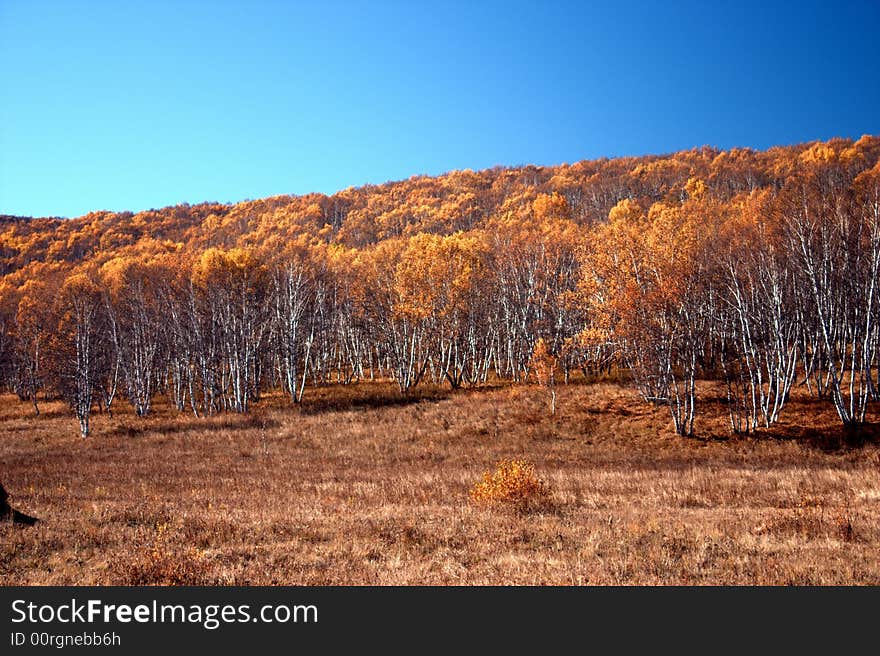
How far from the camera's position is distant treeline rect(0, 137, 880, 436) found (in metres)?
28.9

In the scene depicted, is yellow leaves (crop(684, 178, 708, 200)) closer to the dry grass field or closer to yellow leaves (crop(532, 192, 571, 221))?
yellow leaves (crop(532, 192, 571, 221))

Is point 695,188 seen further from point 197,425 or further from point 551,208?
point 197,425

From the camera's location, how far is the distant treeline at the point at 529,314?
2889 cm

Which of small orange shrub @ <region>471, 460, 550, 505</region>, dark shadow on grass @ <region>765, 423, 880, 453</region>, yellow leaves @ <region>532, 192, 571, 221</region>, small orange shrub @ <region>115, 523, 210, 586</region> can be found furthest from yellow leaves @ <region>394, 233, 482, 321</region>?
yellow leaves @ <region>532, 192, 571, 221</region>

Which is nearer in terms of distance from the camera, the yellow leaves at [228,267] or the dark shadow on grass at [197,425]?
the dark shadow on grass at [197,425]

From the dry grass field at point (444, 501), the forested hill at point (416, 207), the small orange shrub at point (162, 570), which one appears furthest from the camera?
the forested hill at point (416, 207)

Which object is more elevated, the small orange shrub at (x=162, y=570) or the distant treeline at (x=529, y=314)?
the distant treeline at (x=529, y=314)

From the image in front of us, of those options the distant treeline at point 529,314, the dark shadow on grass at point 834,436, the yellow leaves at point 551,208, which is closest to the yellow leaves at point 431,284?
the distant treeline at point 529,314

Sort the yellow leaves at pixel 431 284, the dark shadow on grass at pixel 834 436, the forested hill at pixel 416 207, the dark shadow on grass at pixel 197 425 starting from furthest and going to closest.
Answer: the forested hill at pixel 416 207 → the yellow leaves at pixel 431 284 → the dark shadow on grass at pixel 197 425 → the dark shadow on grass at pixel 834 436

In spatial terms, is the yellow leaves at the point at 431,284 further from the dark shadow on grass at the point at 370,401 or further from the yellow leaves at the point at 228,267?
the yellow leaves at the point at 228,267

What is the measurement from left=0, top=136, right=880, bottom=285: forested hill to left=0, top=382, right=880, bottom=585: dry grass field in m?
70.6

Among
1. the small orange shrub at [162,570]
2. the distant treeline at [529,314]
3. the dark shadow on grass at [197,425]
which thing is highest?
the distant treeline at [529,314]

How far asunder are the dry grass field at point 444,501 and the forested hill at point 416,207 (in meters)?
70.6

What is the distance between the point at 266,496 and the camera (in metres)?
16.1
